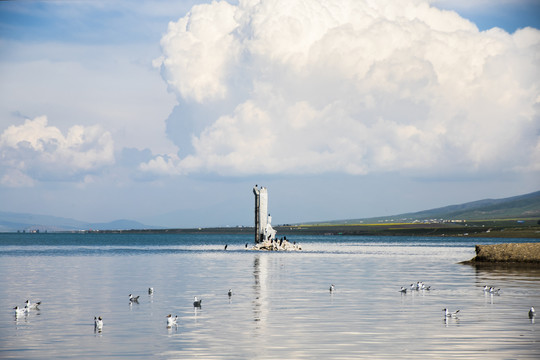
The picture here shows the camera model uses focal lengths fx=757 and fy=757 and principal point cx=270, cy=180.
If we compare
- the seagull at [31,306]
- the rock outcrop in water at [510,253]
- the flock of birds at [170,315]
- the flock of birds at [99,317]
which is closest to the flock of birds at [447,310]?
the flock of birds at [170,315]

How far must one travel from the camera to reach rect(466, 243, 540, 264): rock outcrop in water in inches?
2808

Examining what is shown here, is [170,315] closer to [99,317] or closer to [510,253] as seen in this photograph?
[99,317]

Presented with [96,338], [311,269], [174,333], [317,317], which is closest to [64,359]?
[96,338]

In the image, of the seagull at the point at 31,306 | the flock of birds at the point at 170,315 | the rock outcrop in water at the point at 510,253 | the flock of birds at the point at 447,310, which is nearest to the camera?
the flock of birds at the point at 170,315

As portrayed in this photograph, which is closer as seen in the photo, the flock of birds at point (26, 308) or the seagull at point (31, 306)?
the flock of birds at point (26, 308)

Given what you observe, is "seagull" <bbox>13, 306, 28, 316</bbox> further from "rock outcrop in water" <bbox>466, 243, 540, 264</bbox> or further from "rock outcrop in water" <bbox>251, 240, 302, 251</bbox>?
"rock outcrop in water" <bbox>251, 240, 302, 251</bbox>

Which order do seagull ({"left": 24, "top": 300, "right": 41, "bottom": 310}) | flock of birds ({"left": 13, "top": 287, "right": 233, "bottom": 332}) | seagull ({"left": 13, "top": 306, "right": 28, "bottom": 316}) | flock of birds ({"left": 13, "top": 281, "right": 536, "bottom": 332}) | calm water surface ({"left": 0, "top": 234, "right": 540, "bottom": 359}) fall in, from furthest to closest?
seagull ({"left": 24, "top": 300, "right": 41, "bottom": 310}), seagull ({"left": 13, "top": 306, "right": 28, "bottom": 316}), flock of birds ({"left": 13, "top": 281, "right": 536, "bottom": 332}), flock of birds ({"left": 13, "top": 287, "right": 233, "bottom": 332}), calm water surface ({"left": 0, "top": 234, "right": 540, "bottom": 359})

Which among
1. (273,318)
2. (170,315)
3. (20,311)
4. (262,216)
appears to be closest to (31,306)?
(20,311)

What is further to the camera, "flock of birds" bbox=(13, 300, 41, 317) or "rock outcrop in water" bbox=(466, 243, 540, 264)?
"rock outcrop in water" bbox=(466, 243, 540, 264)

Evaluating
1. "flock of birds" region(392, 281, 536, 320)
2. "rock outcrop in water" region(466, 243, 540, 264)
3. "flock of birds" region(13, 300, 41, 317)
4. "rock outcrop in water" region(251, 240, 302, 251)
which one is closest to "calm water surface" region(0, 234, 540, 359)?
"flock of birds" region(13, 300, 41, 317)

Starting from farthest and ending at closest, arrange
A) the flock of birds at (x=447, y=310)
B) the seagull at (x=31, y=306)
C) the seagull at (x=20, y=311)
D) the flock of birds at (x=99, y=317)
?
the seagull at (x=31, y=306), the seagull at (x=20, y=311), the flock of birds at (x=447, y=310), the flock of birds at (x=99, y=317)

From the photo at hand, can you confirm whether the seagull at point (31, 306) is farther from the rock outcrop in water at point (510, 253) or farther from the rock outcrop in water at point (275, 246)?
the rock outcrop in water at point (275, 246)

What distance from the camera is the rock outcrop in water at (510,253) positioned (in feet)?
234

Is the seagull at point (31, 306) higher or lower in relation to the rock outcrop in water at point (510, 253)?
lower
